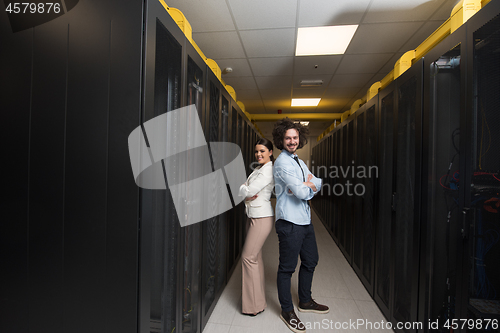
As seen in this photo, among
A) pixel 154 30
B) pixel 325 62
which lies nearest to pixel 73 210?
pixel 154 30

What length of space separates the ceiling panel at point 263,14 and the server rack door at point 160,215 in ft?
3.31

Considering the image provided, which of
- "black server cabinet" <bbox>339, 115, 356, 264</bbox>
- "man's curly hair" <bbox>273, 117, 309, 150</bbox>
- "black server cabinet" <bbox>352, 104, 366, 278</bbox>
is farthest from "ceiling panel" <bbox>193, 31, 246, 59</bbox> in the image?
"black server cabinet" <bbox>339, 115, 356, 264</bbox>

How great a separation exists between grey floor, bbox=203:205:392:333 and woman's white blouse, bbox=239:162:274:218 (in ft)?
2.65

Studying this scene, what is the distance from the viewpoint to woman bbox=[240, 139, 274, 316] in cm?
187

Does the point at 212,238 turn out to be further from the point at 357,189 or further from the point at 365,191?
the point at 357,189

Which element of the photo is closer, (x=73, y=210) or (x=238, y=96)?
(x=73, y=210)

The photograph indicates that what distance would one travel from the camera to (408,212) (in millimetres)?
1670

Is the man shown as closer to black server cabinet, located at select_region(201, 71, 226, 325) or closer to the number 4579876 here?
black server cabinet, located at select_region(201, 71, 226, 325)

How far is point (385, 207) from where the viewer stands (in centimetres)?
202

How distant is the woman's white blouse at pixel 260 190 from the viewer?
1.84 metres

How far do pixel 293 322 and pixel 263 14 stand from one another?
246 centimetres

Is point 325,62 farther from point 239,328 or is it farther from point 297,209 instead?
point 239,328

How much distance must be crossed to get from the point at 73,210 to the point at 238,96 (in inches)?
150

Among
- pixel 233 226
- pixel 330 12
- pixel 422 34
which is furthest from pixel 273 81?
pixel 233 226
